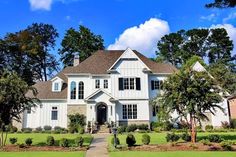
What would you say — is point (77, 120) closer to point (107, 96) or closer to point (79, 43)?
point (107, 96)

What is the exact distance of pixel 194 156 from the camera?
43.5 ft

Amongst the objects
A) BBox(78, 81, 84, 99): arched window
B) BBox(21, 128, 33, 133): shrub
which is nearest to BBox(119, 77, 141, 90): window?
BBox(78, 81, 84, 99): arched window

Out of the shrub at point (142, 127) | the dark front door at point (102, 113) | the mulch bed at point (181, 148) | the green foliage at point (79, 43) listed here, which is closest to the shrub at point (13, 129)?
the dark front door at point (102, 113)

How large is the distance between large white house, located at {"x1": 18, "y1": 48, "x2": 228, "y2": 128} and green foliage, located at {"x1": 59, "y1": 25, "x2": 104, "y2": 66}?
20.3 m

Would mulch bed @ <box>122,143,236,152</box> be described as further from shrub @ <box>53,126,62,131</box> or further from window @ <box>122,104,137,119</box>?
shrub @ <box>53,126,62,131</box>

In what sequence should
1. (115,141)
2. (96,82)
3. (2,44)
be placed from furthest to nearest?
(2,44)
(96,82)
(115,141)

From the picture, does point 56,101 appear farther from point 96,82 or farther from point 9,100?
point 9,100

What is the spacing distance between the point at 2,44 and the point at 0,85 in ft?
108

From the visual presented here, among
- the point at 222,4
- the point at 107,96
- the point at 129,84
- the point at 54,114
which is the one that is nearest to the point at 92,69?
the point at 107,96

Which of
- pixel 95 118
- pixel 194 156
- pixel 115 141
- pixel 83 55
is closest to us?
pixel 194 156

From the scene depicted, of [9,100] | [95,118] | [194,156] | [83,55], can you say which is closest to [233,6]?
[194,156]

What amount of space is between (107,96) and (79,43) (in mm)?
25635

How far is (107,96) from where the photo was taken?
32062 mm

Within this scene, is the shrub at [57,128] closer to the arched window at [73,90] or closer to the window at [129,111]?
the arched window at [73,90]
